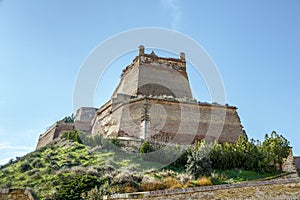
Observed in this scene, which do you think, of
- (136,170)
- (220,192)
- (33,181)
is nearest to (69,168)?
(33,181)

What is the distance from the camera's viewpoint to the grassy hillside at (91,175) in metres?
11.9

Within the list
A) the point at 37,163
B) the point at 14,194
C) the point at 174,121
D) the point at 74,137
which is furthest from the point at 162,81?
the point at 14,194

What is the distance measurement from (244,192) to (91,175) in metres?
7.05

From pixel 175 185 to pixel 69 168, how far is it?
17.2 feet

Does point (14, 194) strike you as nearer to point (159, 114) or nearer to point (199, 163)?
point (199, 163)

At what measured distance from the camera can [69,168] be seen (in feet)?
49.6

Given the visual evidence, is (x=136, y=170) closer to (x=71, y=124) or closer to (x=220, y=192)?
(x=220, y=192)

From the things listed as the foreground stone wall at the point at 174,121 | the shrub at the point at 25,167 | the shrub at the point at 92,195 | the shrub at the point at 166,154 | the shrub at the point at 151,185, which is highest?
the foreground stone wall at the point at 174,121

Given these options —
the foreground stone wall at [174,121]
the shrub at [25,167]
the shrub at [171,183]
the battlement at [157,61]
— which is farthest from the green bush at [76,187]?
the battlement at [157,61]

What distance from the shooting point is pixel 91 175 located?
13.6 metres

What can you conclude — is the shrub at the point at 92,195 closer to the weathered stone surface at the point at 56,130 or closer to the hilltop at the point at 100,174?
the hilltop at the point at 100,174

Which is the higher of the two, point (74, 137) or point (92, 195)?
point (74, 137)

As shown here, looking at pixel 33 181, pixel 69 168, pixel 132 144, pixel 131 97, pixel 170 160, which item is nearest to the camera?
pixel 33 181

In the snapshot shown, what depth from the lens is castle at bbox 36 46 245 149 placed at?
68.5 ft
